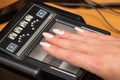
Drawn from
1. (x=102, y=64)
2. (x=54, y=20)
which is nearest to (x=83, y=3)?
(x=54, y=20)

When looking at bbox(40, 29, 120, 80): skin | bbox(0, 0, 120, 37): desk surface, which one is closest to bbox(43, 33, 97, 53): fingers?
bbox(40, 29, 120, 80): skin

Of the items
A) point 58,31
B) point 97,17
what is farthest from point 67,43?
point 97,17

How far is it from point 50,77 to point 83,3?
0.30m

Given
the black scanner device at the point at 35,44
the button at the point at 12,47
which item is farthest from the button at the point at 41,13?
the button at the point at 12,47

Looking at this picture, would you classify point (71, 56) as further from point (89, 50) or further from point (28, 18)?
point (28, 18)

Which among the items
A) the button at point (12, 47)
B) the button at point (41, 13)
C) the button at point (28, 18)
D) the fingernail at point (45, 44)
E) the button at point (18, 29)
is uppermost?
the button at point (41, 13)

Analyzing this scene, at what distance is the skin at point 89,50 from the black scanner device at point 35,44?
0.05ft

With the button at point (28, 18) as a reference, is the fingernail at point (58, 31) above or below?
below

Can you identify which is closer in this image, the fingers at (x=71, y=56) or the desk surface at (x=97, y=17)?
the fingers at (x=71, y=56)

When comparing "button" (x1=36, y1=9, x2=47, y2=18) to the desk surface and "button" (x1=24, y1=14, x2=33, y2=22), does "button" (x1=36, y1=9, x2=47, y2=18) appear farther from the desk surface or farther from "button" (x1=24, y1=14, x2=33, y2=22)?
the desk surface

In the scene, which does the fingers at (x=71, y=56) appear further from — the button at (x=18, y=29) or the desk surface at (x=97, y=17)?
the desk surface at (x=97, y=17)

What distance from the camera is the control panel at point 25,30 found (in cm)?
70

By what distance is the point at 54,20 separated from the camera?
0.76 metres

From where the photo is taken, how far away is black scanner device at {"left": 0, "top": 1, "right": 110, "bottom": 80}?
2.17 ft
